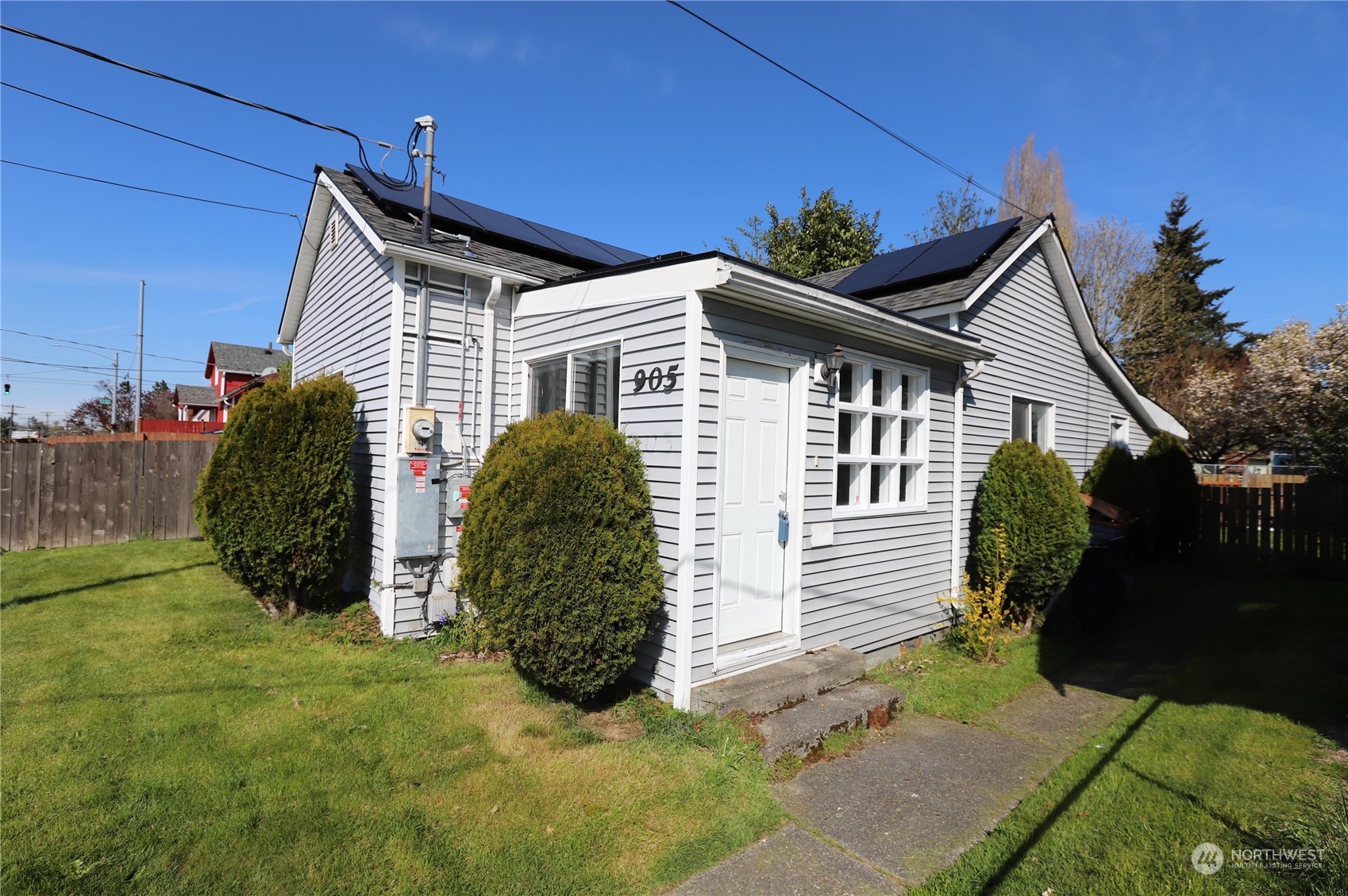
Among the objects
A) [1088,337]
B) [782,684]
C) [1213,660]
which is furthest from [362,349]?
[1088,337]

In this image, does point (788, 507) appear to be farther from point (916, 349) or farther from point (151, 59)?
point (151, 59)

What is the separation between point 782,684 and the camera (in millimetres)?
4715

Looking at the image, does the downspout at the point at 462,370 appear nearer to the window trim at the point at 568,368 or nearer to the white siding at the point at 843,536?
the window trim at the point at 568,368

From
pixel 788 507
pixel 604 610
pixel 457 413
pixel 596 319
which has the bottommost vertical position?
pixel 604 610

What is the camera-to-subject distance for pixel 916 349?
658cm

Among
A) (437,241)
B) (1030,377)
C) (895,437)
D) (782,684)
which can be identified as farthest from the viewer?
(1030,377)

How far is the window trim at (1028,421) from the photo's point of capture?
8.52 metres

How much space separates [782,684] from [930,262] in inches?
274

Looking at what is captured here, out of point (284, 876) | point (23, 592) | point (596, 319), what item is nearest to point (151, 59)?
point (596, 319)

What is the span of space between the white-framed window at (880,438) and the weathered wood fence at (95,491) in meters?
8.76

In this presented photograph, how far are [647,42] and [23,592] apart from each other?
31.7ft

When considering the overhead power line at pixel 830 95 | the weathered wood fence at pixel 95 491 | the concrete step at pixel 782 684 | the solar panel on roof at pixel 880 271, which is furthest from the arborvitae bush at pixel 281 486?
the solar panel on roof at pixel 880 271

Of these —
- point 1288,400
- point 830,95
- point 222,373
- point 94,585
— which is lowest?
point 94,585

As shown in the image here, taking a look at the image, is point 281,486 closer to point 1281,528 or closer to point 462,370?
point 462,370
